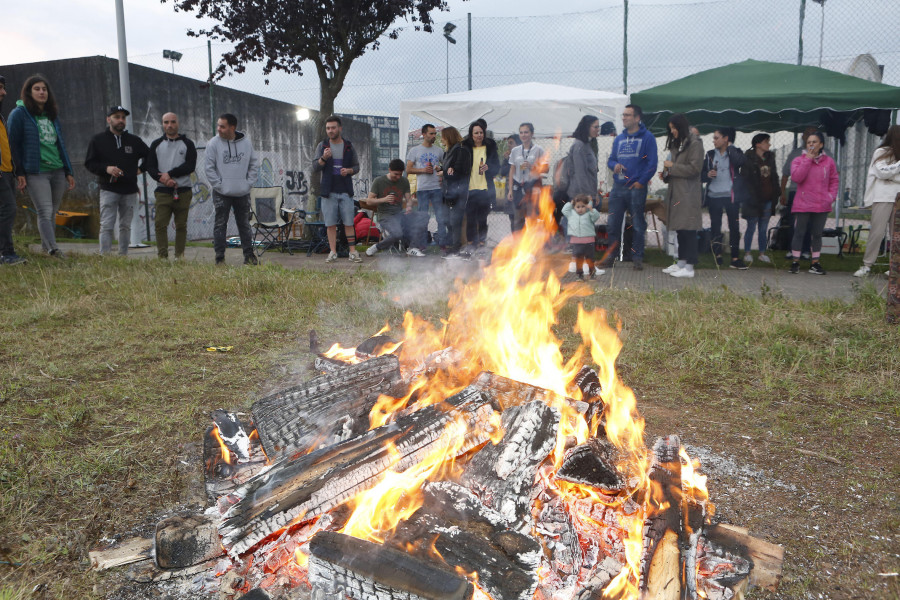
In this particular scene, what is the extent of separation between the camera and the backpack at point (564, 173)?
28.9 feet

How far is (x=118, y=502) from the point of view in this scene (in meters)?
2.32

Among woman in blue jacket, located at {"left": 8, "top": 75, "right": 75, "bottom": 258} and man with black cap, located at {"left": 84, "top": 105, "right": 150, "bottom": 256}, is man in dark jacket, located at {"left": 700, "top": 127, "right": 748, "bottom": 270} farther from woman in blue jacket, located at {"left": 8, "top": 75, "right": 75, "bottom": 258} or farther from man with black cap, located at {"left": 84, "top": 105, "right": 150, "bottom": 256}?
woman in blue jacket, located at {"left": 8, "top": 75, "right": 75, "bottom": 258}

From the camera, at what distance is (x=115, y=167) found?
8586 millimetres

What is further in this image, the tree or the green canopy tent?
the tree

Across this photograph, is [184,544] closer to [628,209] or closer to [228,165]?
[228,165]

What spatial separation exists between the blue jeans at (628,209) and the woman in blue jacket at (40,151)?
7.56 meters

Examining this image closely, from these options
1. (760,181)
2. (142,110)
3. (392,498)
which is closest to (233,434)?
(392,498)

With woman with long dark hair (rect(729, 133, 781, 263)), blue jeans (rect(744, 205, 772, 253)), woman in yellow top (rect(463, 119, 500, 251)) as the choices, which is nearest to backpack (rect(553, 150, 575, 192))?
woman in yellow top (rect(463, 119, 500, 251))

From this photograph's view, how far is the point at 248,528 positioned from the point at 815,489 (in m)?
2.21

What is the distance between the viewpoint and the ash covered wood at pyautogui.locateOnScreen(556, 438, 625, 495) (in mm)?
2105

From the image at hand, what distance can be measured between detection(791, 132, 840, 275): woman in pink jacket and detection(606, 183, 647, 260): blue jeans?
2.11 m

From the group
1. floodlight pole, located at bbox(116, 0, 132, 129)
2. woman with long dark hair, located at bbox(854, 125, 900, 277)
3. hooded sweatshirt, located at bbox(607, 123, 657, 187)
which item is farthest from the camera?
floodlight pole, located at bbox(116, 0, 132, 129)

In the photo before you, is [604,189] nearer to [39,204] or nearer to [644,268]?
[644,268]

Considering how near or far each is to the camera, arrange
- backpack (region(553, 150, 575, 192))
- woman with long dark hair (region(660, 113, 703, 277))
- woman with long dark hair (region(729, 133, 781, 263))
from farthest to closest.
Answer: woman with long dark hair (region(729, 133, 781, 263)) → backpack (region(553, 150, 575, 192)) → woman with long dark hair (region(660, 113, 703, 277))
